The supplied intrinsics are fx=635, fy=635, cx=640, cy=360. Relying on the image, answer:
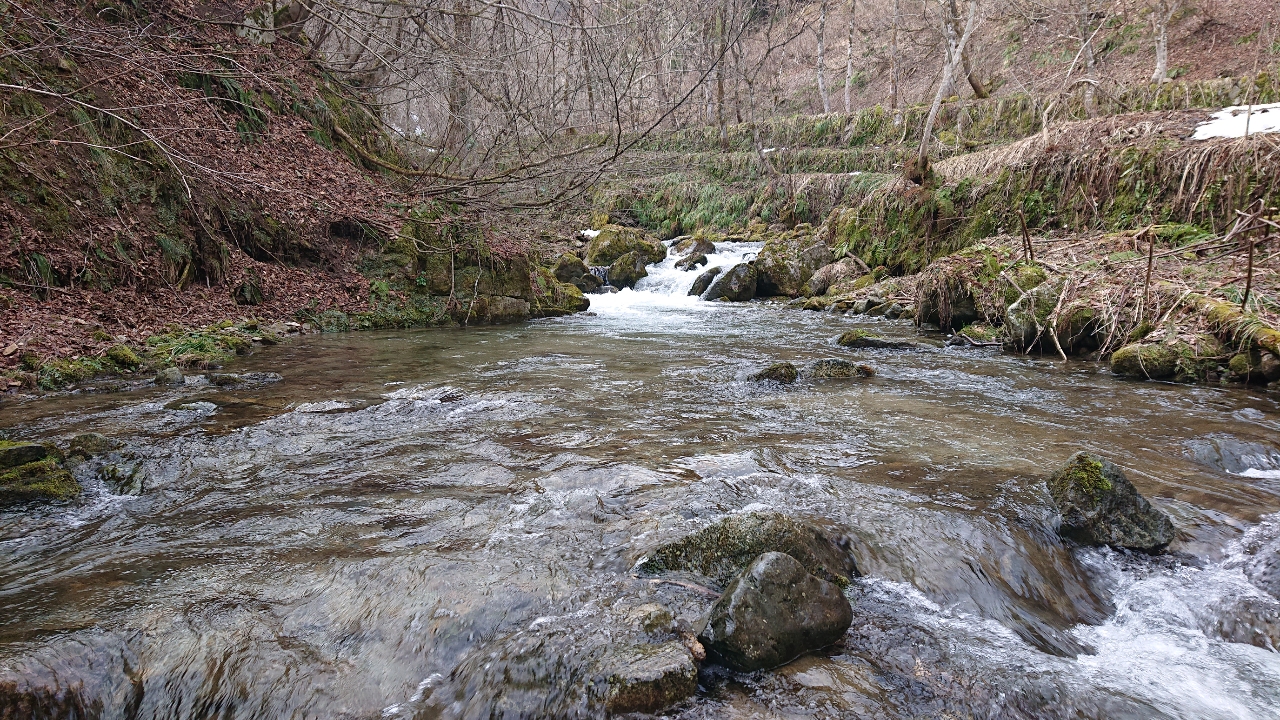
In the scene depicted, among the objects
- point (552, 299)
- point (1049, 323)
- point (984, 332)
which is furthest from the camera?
point (552, 299)

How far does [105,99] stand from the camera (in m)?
7.93

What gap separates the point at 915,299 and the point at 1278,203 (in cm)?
430

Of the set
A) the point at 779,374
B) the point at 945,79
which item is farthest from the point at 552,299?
the point at 945,79

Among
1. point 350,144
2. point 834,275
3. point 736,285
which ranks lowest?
point 736,285

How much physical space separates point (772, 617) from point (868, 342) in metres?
6.53

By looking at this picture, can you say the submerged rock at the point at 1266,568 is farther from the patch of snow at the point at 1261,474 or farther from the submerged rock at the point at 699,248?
the submerged rock at the point at 699,248

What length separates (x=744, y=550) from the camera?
9.02 feet

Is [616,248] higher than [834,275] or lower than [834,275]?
higher

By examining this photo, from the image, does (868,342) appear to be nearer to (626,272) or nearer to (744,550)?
(744,550)

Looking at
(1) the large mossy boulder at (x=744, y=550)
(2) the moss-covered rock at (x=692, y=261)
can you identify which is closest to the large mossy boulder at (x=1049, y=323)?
(1) the large mossy boulder at (x=744, y=550)

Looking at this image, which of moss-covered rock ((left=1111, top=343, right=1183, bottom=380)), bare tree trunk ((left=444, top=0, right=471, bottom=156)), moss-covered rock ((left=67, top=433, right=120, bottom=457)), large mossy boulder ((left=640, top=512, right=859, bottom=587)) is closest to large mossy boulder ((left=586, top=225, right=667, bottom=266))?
bare tree trunk ((left=444, top=0, right=471, bottom=156))

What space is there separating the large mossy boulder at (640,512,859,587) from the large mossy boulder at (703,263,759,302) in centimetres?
1232

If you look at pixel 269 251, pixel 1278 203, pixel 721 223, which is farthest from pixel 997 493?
pixel 721 223

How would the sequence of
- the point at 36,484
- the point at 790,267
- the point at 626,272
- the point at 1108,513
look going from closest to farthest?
the point at 1108,513 → the point at 36,484 → the point at 790,267 → the point at 626,272
